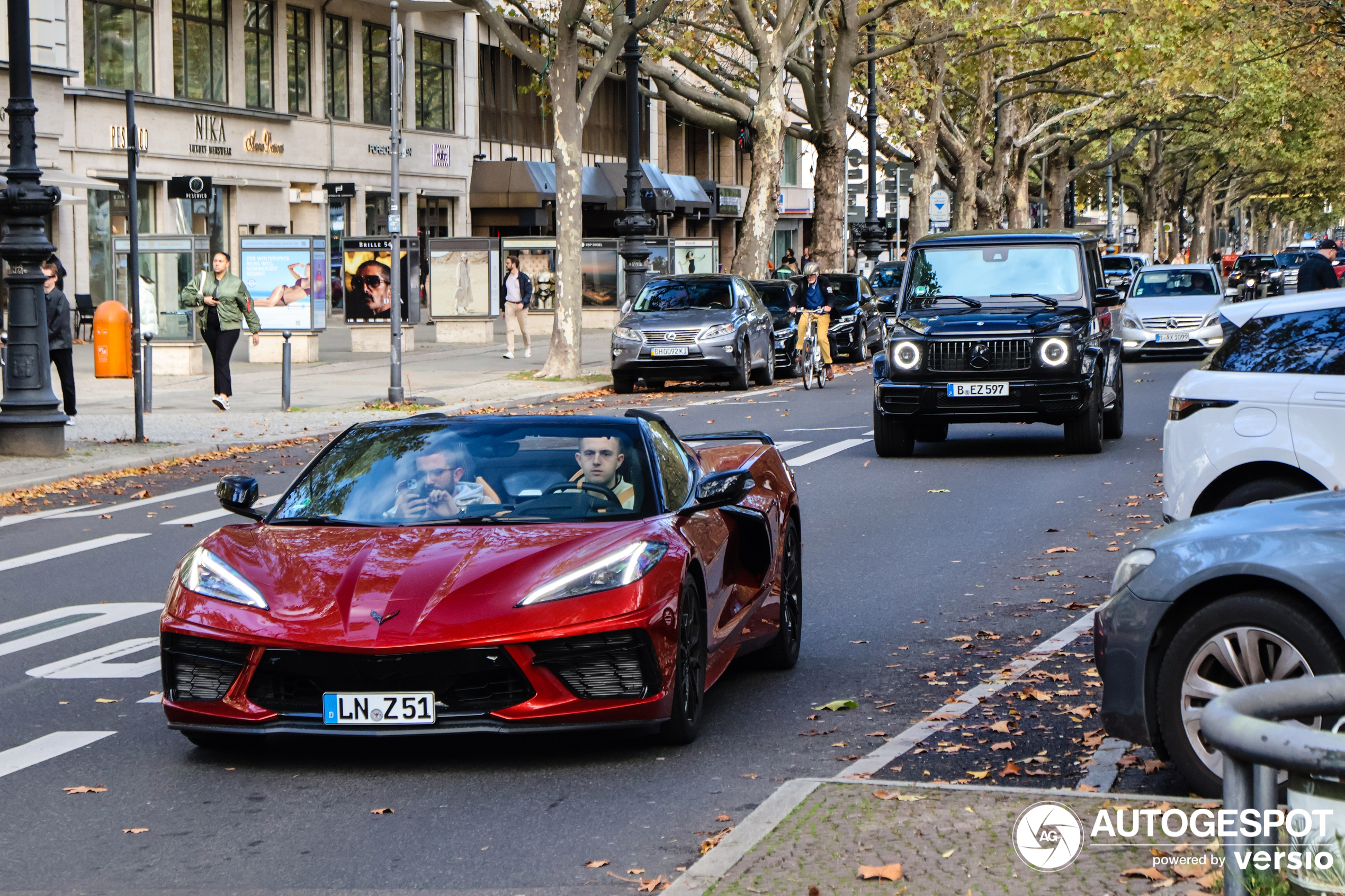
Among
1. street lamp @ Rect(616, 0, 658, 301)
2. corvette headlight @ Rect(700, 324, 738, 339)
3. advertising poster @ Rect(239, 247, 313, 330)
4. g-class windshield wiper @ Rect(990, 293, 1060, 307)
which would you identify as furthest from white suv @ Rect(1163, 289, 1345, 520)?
advertising poster @ Rect(239, 247, 313, 330)

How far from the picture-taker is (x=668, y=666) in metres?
6.57

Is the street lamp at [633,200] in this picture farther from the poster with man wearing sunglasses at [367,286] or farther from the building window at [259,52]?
the building window at [259,52]

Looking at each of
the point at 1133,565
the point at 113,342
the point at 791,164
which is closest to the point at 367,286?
the point at 113,342

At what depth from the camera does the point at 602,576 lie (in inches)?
258

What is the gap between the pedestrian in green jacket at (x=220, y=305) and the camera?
74.4 feet

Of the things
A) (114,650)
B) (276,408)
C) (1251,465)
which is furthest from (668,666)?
(276,408)

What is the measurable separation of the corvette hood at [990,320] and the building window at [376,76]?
34036 millimetres

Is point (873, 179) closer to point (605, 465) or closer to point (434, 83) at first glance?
point (434, 83)

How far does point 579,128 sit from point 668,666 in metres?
23.6

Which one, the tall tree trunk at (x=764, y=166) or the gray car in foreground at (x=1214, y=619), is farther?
the tall tree trunk at (x=764, y=166)

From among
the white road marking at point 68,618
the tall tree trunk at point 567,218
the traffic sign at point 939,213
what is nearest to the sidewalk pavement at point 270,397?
the tall tree trunk at point 567,218

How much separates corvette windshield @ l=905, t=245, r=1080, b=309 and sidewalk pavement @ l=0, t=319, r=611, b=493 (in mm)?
5332

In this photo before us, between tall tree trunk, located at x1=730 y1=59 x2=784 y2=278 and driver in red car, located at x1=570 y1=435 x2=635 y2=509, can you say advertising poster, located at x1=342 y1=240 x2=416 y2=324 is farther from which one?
driver in red car, located at x1=570 y1=435 x2=635 y2=509

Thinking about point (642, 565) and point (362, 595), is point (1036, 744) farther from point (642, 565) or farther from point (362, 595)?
point (362, 595)
